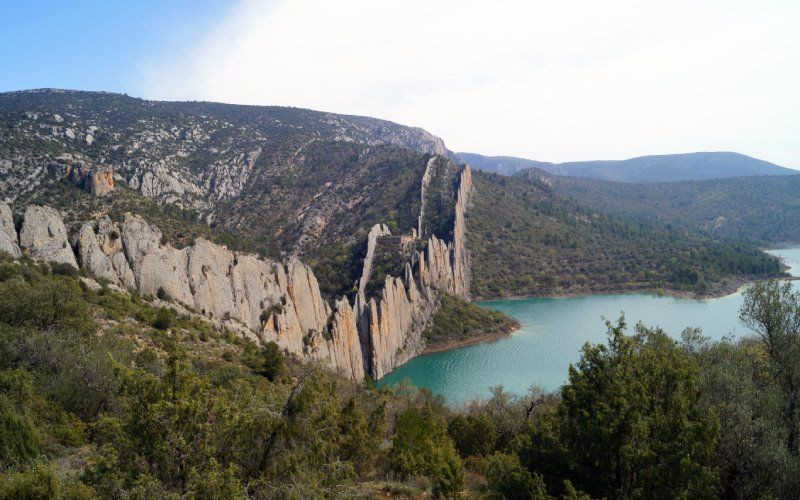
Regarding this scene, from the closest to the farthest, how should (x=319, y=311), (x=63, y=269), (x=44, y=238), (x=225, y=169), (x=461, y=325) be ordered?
1. (x=63, y=269)
2. (x=44, y=238)
3. (x=319, y=311)
4. (x=461, y=325)
5. (x=225, y=169)

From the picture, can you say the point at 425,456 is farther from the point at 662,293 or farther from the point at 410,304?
the point at 662,293

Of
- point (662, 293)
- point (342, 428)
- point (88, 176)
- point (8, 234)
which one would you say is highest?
point (88, 176)

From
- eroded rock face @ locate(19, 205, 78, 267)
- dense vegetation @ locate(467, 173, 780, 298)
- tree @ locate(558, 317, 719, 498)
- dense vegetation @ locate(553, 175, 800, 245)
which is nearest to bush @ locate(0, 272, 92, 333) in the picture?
eroded rock face @ locate(19, 205, 78, 267)

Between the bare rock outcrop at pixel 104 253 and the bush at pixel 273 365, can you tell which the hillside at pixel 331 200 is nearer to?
Result: the bush at pixel 273 365

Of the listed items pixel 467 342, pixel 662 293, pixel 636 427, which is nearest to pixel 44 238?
pixel 636 427

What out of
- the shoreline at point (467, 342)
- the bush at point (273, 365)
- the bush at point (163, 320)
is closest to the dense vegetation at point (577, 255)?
the shoreline at point (467, 342)

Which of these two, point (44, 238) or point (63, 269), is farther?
point (44, 238)
